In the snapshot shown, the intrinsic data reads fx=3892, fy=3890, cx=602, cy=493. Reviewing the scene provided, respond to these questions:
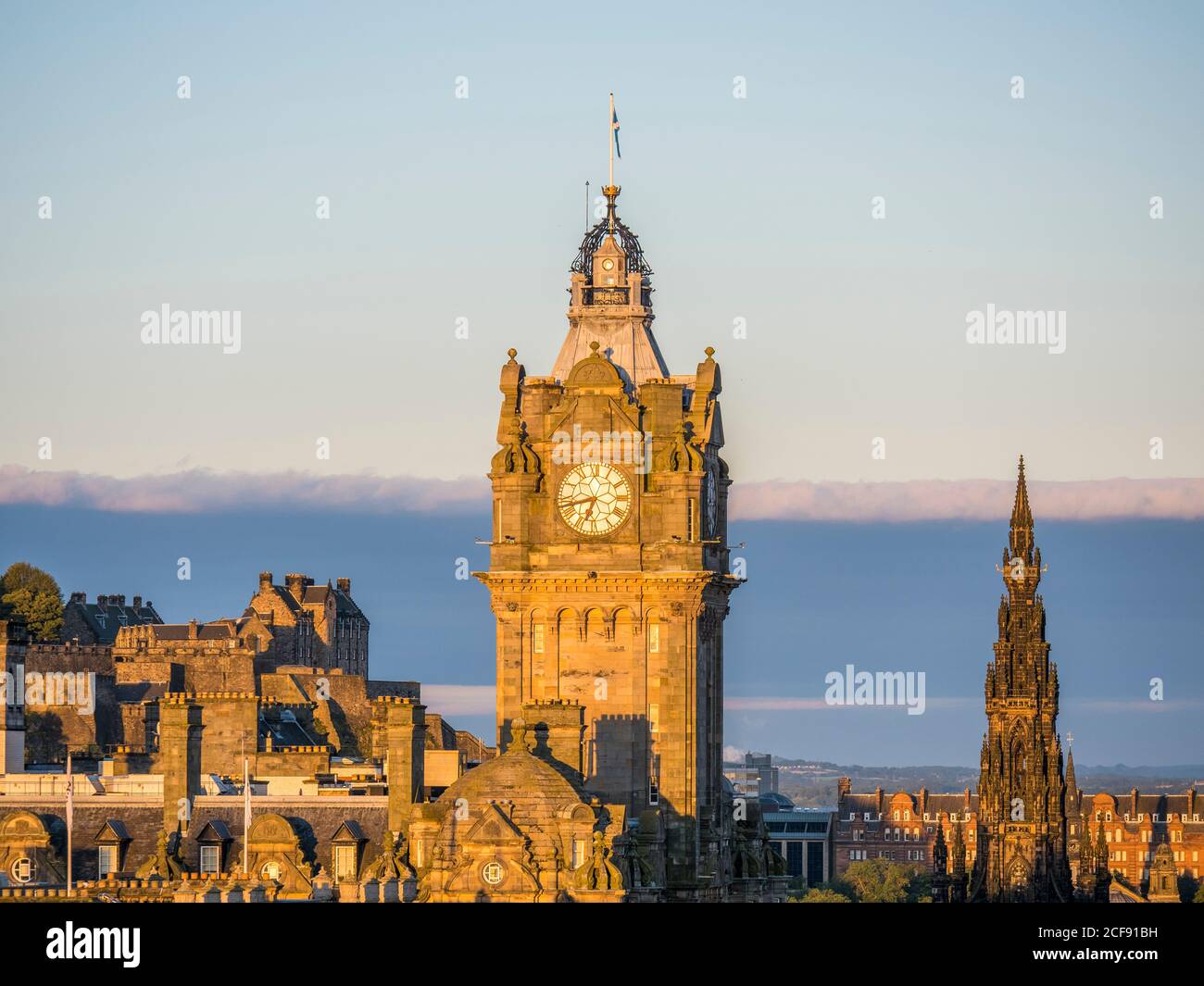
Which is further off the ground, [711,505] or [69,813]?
[711,505]

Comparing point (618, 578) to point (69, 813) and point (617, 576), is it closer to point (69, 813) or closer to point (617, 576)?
point (617, 576)

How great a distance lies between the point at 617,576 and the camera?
408ft

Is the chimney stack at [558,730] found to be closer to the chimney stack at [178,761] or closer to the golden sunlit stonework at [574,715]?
the golden sunlit stonework at [574,715]

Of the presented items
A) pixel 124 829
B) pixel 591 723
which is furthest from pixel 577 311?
pixel 124 829

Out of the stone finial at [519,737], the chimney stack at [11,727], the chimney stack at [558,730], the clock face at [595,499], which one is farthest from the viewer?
the chimney stack at [11,727]

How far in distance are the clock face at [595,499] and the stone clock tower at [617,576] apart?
0.04 m

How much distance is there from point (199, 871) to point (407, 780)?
6981 millimetres

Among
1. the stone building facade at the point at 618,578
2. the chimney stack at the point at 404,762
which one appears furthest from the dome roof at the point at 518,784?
the stone building facade at the point at 618,578

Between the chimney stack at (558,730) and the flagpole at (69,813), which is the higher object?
the chimney stack at (558,730)

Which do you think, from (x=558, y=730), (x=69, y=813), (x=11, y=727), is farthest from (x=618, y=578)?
(x=11, y=727)

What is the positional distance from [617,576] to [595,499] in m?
2.74

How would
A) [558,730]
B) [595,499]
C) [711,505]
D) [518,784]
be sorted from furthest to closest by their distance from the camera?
[711,505] < [595,499] < [558,730] < [518,784]

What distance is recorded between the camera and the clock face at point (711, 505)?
12669 centimetres
